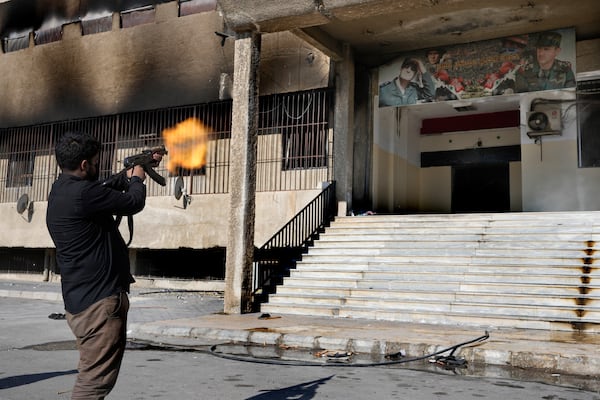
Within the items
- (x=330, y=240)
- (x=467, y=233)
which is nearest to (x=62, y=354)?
(x=330, y=240)

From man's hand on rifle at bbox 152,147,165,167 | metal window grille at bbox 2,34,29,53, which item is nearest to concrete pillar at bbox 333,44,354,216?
man's hand on rifle at bbox 152,147,165,167

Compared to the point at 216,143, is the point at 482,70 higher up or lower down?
higher up

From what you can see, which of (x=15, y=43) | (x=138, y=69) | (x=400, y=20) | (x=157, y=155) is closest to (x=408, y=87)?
(x=400, y=20)

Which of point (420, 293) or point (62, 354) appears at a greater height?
point (420, 293)

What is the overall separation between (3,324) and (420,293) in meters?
6.45

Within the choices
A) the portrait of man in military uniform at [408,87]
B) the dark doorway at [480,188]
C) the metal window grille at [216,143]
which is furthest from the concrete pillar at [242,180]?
the dark doorway at [480,188]

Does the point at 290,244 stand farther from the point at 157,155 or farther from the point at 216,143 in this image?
the point at 157,155

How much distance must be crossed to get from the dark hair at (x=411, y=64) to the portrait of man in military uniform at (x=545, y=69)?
2352 mm

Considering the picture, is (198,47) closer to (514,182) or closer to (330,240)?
(330,240)

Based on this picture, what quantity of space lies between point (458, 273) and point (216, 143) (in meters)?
7.81

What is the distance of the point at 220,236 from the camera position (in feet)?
47.9

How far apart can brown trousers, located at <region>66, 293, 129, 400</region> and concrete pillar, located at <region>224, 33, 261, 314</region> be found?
7098 millimetres

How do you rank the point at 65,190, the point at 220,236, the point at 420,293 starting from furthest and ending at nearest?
the point at 220,236 → the point at 420,293 → the point at 65,190

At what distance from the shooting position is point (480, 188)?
17.5 meters
